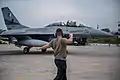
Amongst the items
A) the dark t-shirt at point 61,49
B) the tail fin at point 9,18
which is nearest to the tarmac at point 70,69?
the tail fin at point 9,18

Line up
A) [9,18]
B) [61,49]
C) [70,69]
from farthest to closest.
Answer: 1. [9,18]
2. [70,69]
3. [61,49]

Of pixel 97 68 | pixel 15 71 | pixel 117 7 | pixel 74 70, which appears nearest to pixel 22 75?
pixel 15 71

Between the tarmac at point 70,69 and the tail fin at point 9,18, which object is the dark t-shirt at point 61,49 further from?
the tail fin at point 9,18

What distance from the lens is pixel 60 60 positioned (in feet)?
17.3

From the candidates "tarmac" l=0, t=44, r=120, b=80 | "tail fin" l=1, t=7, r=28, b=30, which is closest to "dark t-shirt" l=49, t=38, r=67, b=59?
"tarmac" l=0, t=44, r=120, b=80

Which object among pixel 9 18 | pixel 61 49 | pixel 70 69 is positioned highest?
pixel 9 18

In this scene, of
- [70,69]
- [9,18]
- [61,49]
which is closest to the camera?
[61,49]

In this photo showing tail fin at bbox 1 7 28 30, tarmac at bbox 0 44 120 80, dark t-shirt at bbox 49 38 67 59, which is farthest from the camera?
tail fin at bbox 1 7 28 30

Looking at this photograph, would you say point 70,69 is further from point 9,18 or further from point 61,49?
point 61,49

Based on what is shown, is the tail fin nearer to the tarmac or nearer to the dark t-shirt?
the tarmac

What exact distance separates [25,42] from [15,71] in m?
5.25

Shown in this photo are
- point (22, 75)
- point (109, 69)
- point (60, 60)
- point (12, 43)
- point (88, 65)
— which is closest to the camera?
point (60, 60)

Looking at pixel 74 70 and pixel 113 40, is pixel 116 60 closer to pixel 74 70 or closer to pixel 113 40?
pixel 113 40

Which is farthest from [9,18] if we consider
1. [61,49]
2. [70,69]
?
[61,49]
